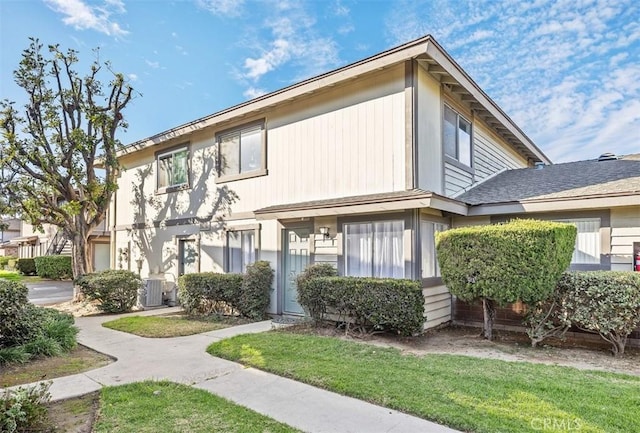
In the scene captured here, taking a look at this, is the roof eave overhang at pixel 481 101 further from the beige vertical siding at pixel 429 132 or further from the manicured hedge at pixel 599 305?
the manicured hedge at pixel 599 305

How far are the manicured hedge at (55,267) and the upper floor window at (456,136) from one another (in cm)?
2150

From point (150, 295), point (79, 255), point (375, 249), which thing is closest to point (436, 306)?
point (375, 249)

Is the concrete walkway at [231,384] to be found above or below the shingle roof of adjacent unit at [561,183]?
below

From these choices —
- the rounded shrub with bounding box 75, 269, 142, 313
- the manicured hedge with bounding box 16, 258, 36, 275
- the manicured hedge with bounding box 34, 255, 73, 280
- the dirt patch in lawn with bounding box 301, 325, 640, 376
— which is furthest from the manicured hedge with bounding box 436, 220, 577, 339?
the manicured hedge with bounding box 16, 258, 36, 275

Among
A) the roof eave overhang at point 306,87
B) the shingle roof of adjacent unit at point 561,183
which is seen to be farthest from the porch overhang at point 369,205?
the roof eave overhang at point 306,87

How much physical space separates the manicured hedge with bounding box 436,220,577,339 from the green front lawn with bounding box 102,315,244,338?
4.98 metres

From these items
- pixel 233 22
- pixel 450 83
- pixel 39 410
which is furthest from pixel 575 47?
pixel 39 410

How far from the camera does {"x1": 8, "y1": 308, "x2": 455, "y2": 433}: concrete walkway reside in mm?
3516

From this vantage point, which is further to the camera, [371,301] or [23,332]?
[371,301]

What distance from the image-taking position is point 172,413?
375 cm

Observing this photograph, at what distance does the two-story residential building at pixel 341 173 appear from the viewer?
7559mm

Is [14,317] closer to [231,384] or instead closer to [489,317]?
[231,384]

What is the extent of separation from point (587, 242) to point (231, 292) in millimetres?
7776

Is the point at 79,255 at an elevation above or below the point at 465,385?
above
